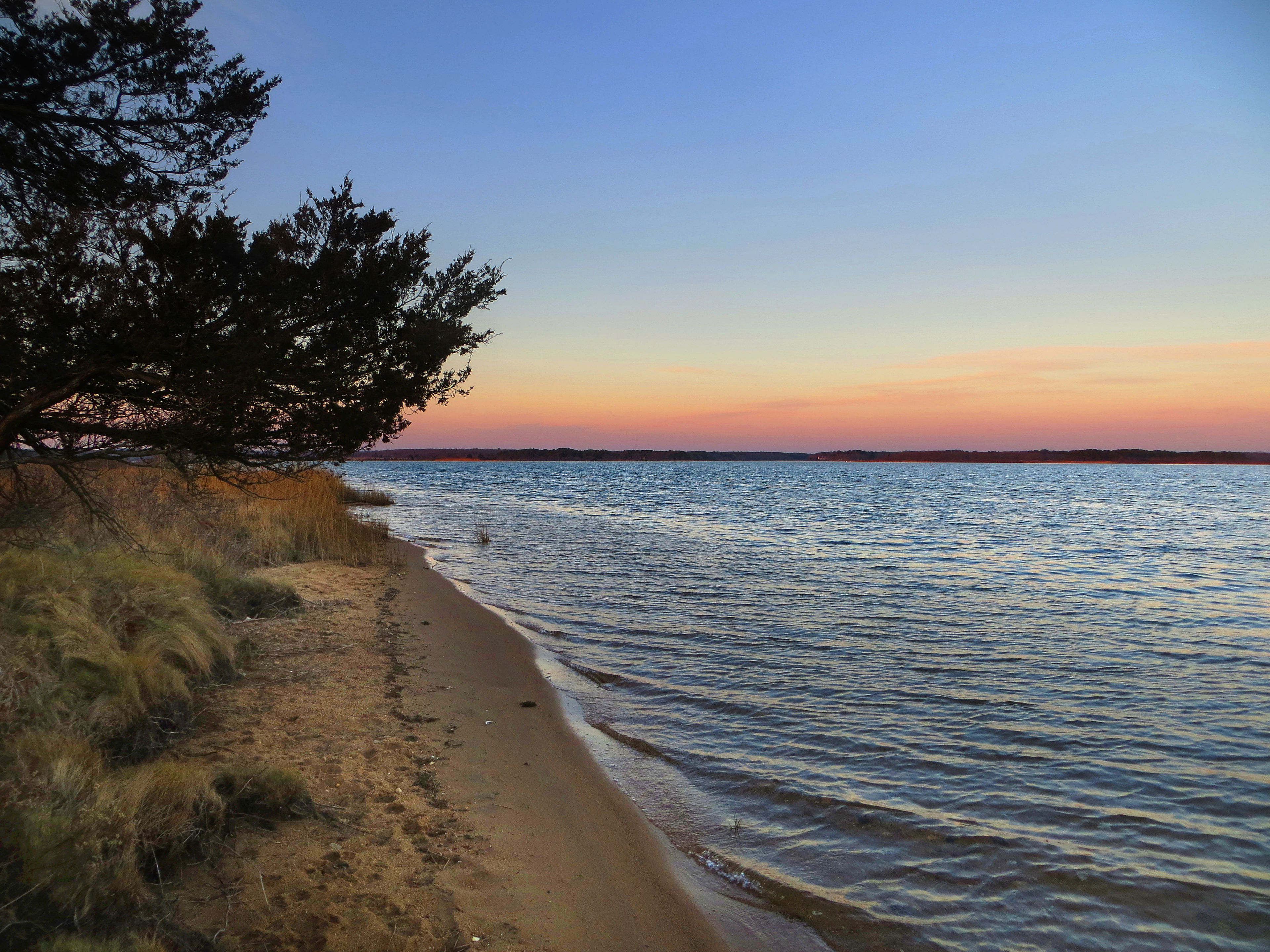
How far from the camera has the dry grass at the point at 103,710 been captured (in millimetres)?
2650

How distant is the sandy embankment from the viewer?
10.9 ft

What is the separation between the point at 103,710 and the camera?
14.4 feet

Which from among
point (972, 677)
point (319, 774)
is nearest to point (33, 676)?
point (319, 774)

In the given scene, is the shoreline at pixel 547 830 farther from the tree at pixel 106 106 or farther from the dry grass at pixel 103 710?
the tree at pixel 106 106

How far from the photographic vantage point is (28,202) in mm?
4590

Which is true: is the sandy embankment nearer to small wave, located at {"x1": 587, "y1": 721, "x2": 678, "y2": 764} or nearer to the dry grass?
the dry grass

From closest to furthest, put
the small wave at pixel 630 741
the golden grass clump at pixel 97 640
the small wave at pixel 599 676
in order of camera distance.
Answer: the golden grass clump at pixel 97 640, the small wave at pixel 630 741, the small wave at pixel 599 676

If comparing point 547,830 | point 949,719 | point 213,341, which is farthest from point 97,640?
point 949,719

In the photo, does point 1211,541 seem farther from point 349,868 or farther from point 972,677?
point 349,868

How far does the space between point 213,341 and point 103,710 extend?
2393 mm

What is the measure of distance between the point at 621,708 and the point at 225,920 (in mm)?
4726

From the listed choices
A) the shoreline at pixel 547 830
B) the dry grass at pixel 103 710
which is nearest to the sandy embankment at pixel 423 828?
the shoreline at pixel 547 830

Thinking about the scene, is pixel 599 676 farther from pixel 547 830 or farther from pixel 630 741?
pixel 547 830

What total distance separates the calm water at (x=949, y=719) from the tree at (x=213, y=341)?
3.87 meters
